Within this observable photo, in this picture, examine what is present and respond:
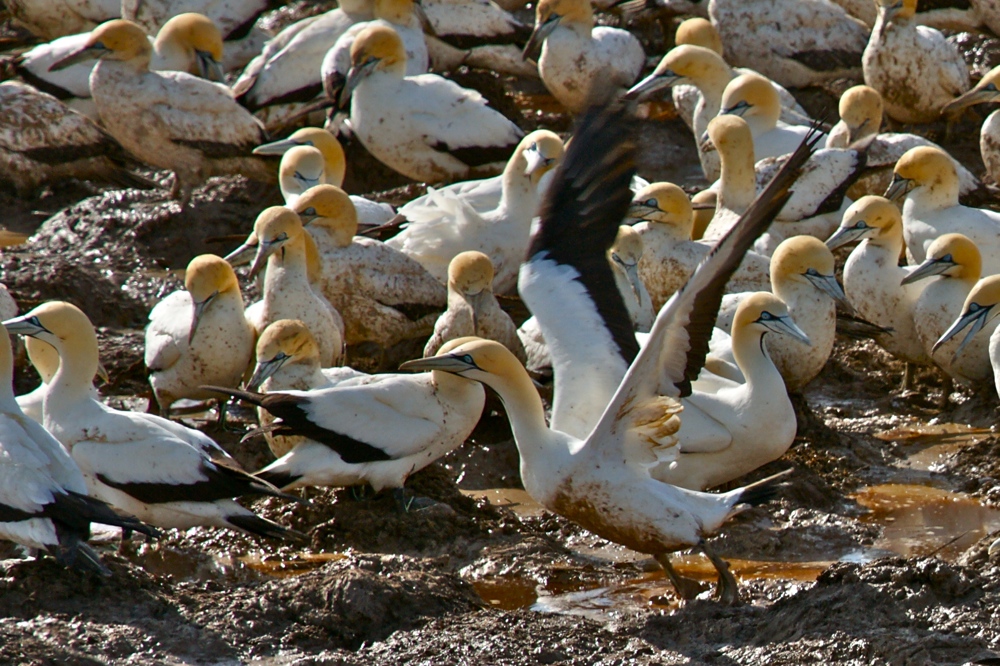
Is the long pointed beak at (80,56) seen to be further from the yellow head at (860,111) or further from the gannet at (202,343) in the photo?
the yellow head at (860,111)

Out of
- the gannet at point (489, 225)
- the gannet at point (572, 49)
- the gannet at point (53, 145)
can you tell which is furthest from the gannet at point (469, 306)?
the gannet at point (572, 49)

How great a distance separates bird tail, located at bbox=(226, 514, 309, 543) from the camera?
21.5ft

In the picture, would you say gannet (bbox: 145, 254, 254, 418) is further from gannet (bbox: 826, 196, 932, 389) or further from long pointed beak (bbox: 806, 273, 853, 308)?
gannet (bbox: 826, 196, 932, 389)

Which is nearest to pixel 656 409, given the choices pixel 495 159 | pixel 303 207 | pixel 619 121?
pixel 619 121

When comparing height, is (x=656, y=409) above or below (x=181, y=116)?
above

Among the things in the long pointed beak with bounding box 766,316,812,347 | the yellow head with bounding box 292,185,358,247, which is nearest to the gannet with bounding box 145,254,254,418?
the yellow head with bounding box 292,185,358,247

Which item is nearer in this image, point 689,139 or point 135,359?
point 135,359

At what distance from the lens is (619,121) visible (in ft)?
21.4

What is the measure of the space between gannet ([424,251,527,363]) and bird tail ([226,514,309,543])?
181 cm

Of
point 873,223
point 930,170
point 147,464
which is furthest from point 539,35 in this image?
point 147,464

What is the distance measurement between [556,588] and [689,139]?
7.22m

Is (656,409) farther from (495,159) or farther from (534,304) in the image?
(495,159)

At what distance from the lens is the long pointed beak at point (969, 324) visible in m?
7.98

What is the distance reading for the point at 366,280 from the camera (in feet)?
30.2
